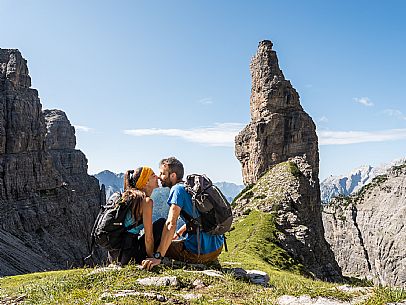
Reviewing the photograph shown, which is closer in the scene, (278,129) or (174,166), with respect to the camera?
(174,166)

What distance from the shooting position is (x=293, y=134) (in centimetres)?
7281

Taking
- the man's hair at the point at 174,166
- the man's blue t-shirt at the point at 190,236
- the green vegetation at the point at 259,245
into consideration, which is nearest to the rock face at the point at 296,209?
the green vegetation at the point at 259,245

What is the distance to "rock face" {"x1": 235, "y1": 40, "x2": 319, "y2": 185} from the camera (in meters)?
73.1

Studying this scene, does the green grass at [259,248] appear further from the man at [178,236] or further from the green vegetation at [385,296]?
the green vegetation at [385,296]

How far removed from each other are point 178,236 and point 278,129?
60.5 meters

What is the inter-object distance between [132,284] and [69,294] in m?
1.52

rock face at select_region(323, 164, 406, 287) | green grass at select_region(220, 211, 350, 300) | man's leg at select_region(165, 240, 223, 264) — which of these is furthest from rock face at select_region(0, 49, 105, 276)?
man's leg at select_region(165, 240, 223, 264)

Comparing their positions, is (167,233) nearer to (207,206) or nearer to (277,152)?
(207,206)

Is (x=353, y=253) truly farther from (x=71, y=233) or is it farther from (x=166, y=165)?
(x=166, y=165)

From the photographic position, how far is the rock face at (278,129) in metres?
73.1

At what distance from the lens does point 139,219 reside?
12531mm

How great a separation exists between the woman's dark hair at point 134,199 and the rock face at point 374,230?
13225 cm

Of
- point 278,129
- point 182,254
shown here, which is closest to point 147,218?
point 182,254

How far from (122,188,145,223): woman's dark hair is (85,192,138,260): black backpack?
98 millimetres
